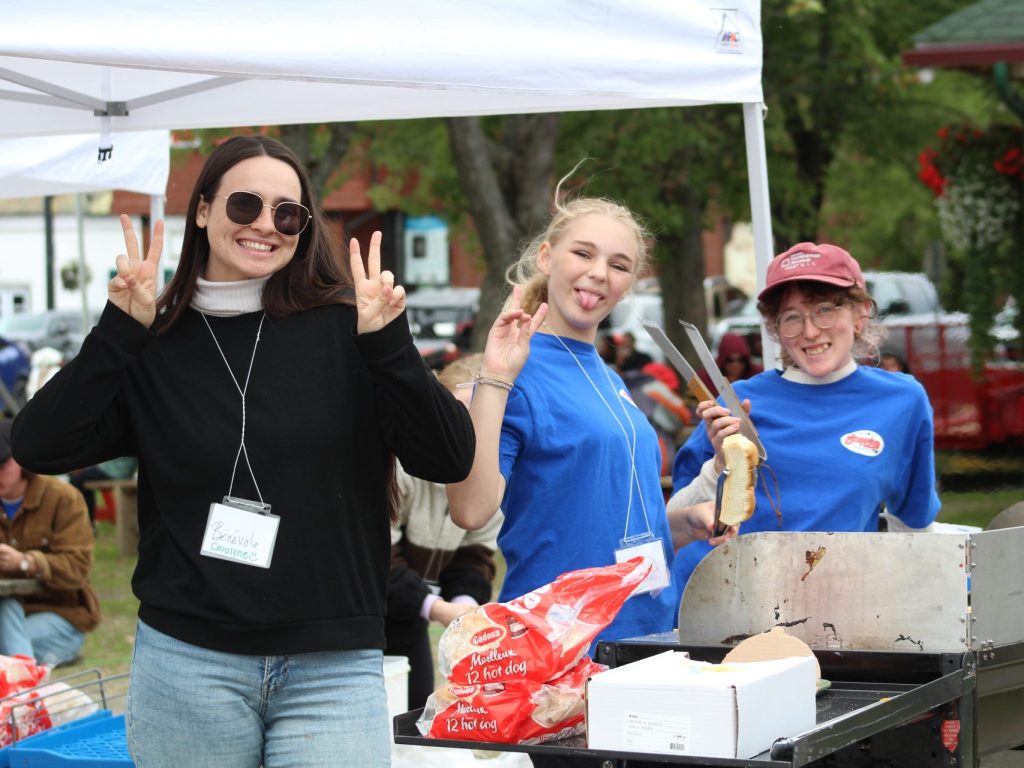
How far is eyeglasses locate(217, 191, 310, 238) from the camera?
241cm

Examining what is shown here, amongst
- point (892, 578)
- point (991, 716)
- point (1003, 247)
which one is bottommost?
point (991, 716)

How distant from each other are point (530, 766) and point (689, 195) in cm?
1254

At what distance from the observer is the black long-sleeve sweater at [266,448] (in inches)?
89.3

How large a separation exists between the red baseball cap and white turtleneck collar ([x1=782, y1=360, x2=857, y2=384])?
190 mm

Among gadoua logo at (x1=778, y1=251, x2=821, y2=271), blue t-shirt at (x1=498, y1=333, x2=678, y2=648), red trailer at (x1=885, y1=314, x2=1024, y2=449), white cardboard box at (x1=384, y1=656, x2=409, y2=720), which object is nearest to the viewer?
blue t-shirt at (x1=498, y1=333, x2=678, y2=648)

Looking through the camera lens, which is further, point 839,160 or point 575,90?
point 839,160

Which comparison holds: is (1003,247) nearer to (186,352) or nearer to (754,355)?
(754,355)

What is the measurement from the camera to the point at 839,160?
19453 millimetres

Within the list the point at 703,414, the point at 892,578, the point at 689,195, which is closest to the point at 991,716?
the point at 892,578

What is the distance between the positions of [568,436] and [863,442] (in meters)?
0.73

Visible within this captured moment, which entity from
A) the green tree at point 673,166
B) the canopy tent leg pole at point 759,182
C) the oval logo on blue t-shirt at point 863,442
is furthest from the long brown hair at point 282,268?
the green tree at point 673,166

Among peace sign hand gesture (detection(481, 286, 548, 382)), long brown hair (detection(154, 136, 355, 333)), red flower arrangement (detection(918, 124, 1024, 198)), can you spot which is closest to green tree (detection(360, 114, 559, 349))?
red flower arrangement (detection(918, 124, 1024, 198))

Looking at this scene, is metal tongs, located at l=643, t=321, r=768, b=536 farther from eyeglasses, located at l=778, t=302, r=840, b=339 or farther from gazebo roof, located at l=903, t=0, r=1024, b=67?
gazebo roof, located at l=903, t=0, r=1024, b=67

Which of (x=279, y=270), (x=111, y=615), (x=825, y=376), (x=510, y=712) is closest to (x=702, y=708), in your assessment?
(x=510, y=712)
